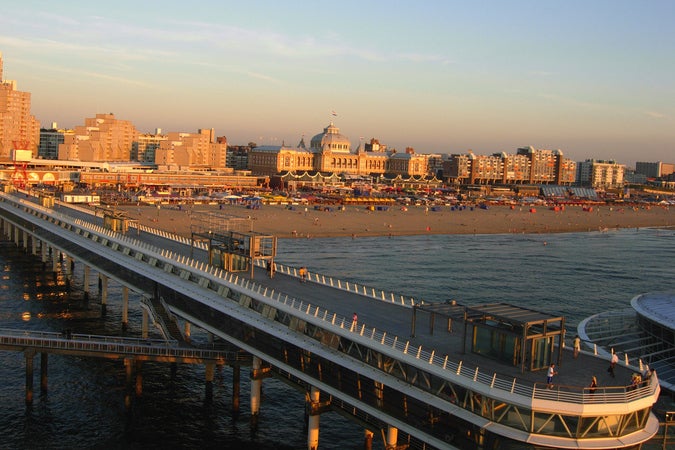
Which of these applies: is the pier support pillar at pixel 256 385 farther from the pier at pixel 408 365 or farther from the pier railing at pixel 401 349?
the pier railing at pixel 401 349

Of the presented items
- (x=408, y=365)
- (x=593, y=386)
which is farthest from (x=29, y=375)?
(x=593, y=386)

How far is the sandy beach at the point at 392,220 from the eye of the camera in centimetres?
11700

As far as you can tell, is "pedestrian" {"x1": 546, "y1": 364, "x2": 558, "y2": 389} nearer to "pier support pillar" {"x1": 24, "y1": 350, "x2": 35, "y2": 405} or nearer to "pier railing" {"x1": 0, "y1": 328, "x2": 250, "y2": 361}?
"pier railing" {"x1": 0, "y1": 328, "x2": 250, "y2": 361}

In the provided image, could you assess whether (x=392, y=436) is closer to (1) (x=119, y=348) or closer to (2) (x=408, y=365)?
(2) (x=408, y=365)

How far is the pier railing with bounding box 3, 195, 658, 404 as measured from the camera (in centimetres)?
2134

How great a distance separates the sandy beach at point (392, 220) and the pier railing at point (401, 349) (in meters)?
63.8

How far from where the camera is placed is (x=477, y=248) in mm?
104250

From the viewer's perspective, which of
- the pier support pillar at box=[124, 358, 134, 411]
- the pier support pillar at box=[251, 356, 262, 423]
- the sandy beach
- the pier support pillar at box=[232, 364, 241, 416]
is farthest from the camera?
the sandy beach

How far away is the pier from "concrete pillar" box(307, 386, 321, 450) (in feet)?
0.19

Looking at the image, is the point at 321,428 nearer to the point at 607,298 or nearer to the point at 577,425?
the point at 577,425

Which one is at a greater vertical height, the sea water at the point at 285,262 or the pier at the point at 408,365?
the pier at the point at 408,365

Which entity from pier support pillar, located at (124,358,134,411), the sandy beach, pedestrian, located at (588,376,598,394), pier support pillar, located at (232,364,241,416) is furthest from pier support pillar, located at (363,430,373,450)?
the sandy beach

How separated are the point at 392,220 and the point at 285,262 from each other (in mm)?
61403

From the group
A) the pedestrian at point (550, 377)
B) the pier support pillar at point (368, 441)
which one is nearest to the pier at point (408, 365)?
the pedestrian at point (550, 377)
